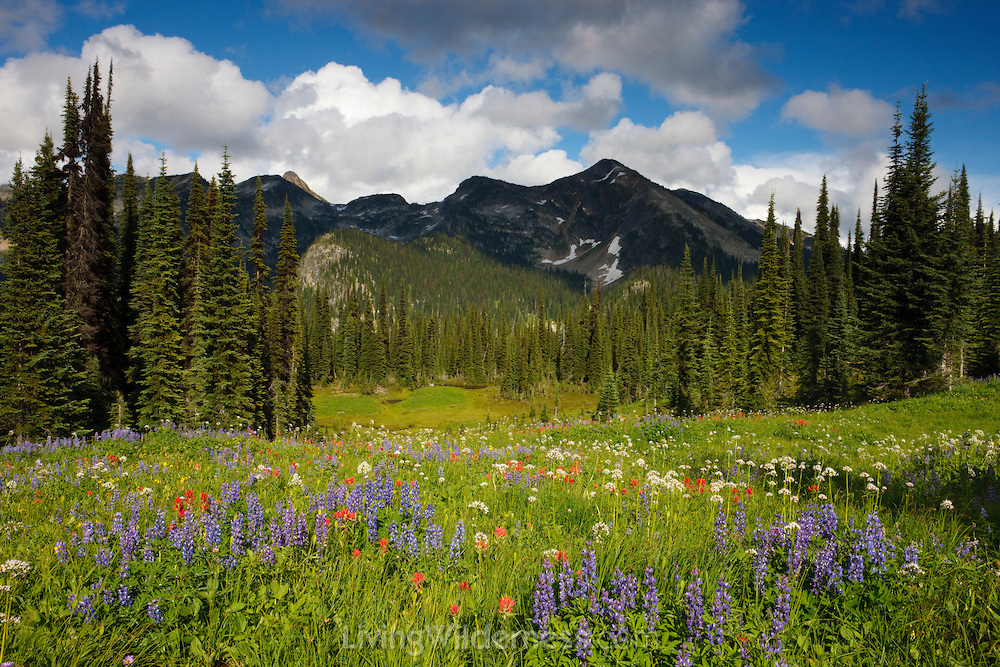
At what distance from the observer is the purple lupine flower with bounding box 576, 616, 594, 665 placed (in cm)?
275

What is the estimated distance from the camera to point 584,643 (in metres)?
2.73

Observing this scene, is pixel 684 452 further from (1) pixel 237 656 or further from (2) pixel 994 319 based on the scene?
(2) pixel 994 319

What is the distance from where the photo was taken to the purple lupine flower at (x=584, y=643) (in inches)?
108

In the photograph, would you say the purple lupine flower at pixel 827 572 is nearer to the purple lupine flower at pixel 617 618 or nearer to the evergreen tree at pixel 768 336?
the purple lupine flower at pixel 617 618

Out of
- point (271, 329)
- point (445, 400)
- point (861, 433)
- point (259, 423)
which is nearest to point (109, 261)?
point (271, 329)

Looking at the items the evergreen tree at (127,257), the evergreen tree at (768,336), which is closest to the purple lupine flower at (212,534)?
the evergreen tree at (127,257)

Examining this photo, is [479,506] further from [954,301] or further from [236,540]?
[954,301]

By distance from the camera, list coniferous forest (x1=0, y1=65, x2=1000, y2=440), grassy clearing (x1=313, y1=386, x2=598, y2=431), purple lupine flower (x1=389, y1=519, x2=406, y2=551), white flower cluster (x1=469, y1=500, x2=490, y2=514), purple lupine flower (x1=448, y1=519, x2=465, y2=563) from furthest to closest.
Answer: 1. grassy clearing (x1=313, y1=386, x2=598, y2=431)
2. coniferous forest (x1=0, y1=65, x2=1000, y2=440)
3. white flower cluster (x1=469, y1=500, x2=490, y2=514)
4. purple lupine flower (x1=389, y1=519, x2=406, y2=551)
5. purple lupine flower (x1=448, y1=519, x2=465, y2=563)

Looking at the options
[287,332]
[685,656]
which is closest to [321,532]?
[685,656]

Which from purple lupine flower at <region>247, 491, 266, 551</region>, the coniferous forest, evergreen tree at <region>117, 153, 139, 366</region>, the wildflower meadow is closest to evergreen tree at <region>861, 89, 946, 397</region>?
the coniferous forest

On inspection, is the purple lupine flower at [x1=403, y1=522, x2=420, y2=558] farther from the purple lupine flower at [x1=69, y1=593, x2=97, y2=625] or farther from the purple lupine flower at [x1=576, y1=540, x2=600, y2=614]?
the purple lupine flower at [x1=69, y1=593, x2=97, y2=625]

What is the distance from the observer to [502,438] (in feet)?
49.7

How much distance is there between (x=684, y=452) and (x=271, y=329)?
115 feet

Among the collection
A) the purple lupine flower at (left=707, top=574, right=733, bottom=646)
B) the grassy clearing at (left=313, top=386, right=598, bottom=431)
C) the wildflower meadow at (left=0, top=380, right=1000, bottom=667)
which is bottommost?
the grassy clearing at (left=313, top=386, right=598, bottom=431)
